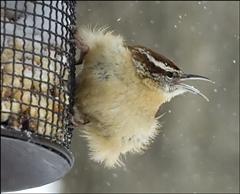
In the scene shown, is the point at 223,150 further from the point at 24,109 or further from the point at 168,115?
the point at 24,109

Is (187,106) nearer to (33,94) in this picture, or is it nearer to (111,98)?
(111,98)

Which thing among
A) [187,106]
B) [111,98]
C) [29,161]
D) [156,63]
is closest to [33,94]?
[29,161]

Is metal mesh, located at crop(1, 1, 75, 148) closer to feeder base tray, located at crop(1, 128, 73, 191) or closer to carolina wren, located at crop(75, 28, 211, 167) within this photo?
feeder base tray, located at crop(1, 128, 73, 191)

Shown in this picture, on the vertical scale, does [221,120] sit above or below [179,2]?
below

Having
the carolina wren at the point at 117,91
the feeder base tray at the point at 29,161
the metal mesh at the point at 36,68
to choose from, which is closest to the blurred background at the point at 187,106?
the carolina wren at the point at 117,91

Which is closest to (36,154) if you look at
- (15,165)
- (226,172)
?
(15,165)

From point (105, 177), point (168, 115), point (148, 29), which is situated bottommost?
point (105, 177)

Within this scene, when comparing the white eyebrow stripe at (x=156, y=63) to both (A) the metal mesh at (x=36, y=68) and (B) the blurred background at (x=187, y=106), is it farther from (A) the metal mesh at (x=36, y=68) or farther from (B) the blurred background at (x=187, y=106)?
(B) the blurred background at (x=187, y=106)

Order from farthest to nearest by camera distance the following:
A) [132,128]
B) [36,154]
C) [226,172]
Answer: [226,172], [132,128], [36,154]
